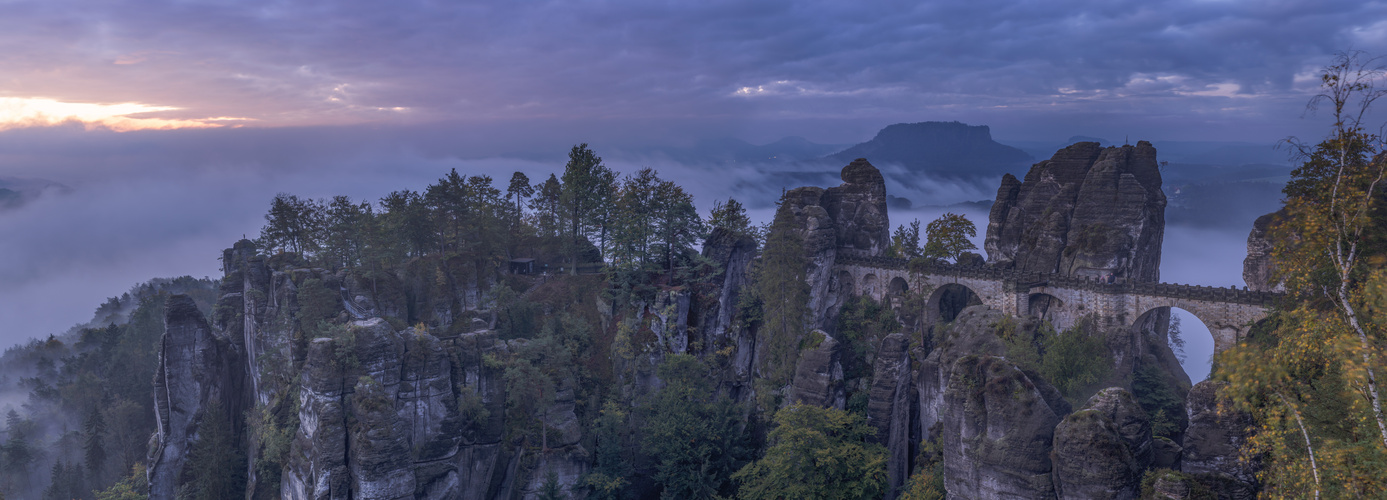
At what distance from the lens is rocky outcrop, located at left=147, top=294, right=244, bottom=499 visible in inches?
2029

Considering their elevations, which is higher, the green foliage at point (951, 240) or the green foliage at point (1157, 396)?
the green foliage at point (951, 240)

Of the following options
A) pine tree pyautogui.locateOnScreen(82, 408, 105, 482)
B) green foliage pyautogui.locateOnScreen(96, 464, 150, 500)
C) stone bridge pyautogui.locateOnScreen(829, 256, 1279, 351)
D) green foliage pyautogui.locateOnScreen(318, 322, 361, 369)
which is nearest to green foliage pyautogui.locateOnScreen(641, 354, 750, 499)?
green foliage pyautogui.locateOnScreen(318, 322, 361, 369)

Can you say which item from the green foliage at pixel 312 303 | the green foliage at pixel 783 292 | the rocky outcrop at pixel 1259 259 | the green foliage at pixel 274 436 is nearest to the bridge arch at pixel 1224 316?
the rocky outcrop at pixel 1259 259

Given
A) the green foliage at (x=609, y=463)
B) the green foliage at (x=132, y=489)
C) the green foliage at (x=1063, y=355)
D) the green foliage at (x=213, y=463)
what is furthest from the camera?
the green foliage at (x=132, y=489)

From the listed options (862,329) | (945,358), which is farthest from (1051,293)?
(945,358)

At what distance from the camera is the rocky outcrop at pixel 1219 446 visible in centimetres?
2153

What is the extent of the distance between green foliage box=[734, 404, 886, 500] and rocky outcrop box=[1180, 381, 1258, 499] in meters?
15.2

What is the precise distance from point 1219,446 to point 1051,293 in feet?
99.1

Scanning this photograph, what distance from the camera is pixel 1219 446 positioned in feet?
73.7

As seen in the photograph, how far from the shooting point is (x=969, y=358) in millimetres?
27844

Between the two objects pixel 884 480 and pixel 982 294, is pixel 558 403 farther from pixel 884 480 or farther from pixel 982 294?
pixel 982 294

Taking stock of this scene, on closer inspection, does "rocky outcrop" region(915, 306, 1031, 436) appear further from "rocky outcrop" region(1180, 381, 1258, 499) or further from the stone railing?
the stone railing

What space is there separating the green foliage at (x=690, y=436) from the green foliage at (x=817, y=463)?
600cm

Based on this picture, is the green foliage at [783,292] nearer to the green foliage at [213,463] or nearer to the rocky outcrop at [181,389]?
the green foliage at [213,463]
